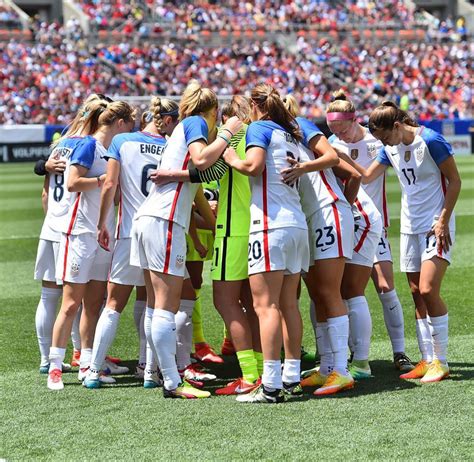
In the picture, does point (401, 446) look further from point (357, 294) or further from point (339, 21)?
point (339, 21)

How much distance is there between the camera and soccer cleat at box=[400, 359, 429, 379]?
670cm

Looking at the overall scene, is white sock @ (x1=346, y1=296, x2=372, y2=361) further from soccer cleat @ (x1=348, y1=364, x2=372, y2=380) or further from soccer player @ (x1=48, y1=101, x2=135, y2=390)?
soccer player @ (x1=48, y1=101, x2=135, y2=390)

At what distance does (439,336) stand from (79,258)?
8.73 feet

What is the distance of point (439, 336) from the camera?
6703mm

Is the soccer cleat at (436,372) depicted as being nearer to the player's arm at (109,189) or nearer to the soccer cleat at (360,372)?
the soccer cleat at (360,372)

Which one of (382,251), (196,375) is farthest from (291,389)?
(382,251)

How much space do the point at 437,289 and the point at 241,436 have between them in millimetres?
2136

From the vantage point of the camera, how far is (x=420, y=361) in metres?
6.98

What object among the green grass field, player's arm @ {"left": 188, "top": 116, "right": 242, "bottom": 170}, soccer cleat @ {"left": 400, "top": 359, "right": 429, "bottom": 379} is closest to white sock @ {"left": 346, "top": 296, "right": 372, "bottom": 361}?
the green grass field

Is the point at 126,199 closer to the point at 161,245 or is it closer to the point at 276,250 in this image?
the point at 161,245

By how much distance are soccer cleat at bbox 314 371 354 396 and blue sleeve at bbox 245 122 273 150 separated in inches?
63.5

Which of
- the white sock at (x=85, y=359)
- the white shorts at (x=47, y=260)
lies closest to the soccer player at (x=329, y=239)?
the white sock at (x=85, y=359)

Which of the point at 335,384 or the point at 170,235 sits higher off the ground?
the point at 170,235

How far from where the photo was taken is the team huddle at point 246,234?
6121mm
